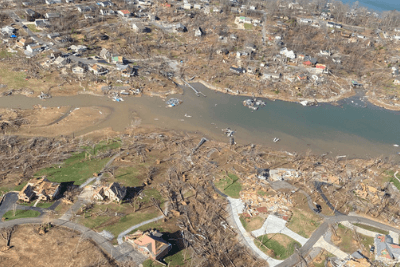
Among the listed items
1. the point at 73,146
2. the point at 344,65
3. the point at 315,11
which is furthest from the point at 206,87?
the point at 315,11

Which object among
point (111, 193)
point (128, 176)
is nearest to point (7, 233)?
point (111, 193)

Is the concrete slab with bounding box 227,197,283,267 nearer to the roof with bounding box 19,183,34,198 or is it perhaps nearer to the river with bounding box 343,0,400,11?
the roof with bounding box 19,183,34,198

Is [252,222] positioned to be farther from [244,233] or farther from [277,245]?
[277,245]

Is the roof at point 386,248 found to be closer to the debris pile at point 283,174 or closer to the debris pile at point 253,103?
the debris pile at point 283,174

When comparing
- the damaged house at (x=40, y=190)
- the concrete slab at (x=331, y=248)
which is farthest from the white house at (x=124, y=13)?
the concrete slab at (x=331, y=248)

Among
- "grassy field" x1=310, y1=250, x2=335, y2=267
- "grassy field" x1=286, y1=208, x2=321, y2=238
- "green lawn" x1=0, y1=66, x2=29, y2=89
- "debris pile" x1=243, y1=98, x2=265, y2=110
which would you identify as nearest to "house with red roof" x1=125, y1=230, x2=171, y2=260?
"grassy field" x1=286, y1=208, x2=321, y2=238

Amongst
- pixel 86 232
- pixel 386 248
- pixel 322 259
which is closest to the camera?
pixel 322 259

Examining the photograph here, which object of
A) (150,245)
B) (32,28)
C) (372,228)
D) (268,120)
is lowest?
(372,228)
